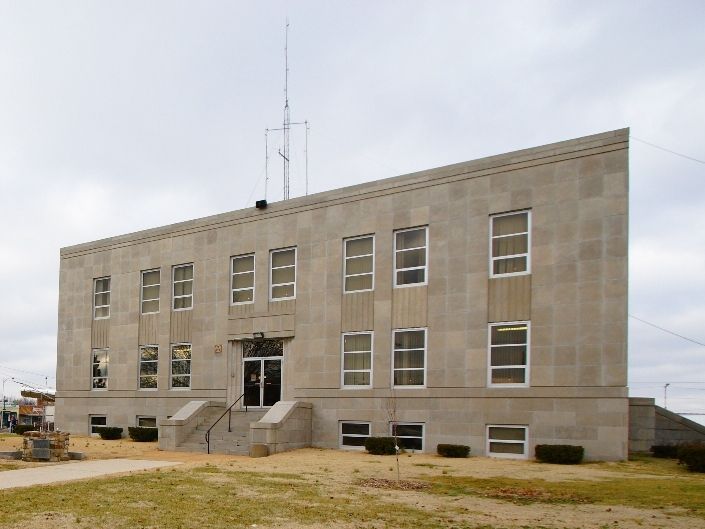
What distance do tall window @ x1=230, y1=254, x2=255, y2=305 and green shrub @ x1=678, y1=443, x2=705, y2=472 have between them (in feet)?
57.0

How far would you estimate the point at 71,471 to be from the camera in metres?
19.5

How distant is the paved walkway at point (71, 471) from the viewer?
17.3 metres

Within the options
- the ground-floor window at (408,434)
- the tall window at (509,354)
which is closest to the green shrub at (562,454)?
the tall window at (509,354)

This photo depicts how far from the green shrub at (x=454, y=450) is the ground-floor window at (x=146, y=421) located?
15.1 metres

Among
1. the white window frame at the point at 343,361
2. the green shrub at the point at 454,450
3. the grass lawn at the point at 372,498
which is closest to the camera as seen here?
the grass lawn at the point at 372,498

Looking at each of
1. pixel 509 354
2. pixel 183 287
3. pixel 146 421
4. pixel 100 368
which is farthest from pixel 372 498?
pixel 100 368

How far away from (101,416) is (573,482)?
2545 cm

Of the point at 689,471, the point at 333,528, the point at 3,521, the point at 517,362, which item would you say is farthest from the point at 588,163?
the point at 3,521

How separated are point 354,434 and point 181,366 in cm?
979

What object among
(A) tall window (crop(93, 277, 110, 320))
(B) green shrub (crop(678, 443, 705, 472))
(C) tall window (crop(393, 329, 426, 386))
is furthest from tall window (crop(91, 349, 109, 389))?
(B) green shrub (crop(678, 443, 705, 472))

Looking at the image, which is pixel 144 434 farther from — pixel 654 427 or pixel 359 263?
pixel 654 427

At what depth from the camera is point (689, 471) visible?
20.0m

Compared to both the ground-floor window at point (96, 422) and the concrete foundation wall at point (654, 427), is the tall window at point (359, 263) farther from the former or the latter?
the ground-floor window at point (96, 422)

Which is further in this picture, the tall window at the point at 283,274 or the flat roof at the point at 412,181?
the tall window at the point at 283,274
